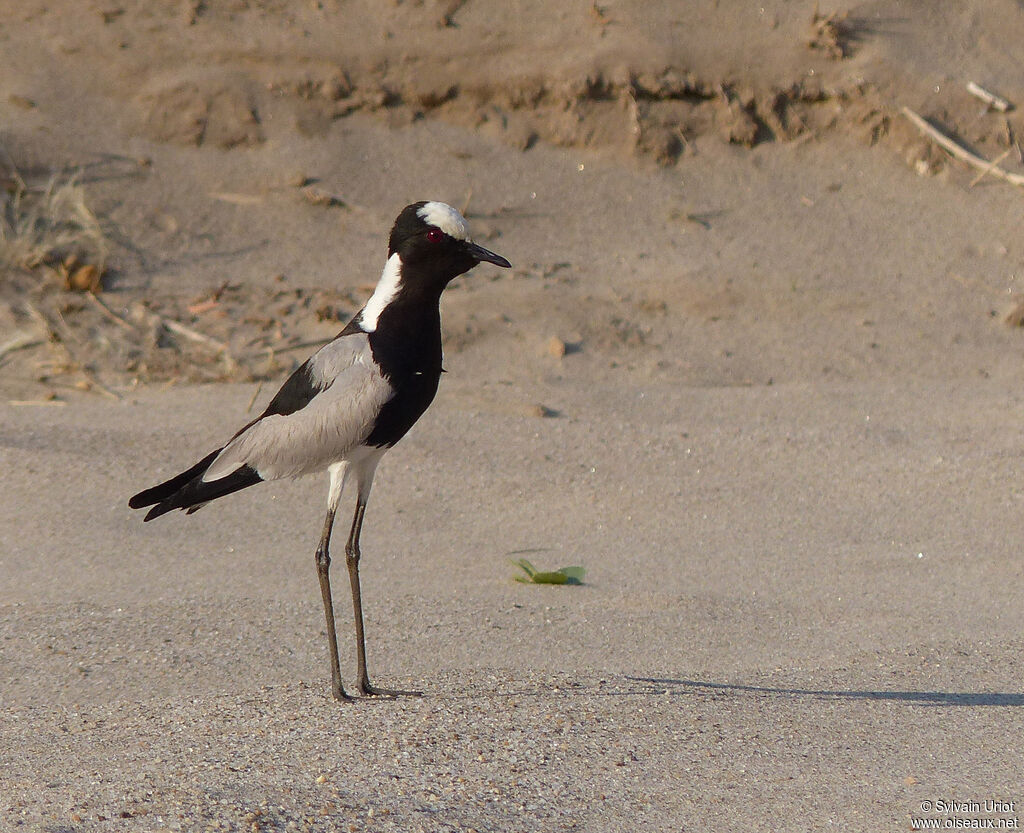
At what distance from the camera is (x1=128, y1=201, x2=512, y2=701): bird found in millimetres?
→ 4055

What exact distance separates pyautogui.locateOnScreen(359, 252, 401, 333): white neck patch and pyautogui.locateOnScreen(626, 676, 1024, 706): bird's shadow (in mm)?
1541

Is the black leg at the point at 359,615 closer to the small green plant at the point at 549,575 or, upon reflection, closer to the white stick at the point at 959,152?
the small green plant at the point at 549,575

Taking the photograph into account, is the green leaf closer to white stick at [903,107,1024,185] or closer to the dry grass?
the dry grass

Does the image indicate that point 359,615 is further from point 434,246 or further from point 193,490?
point 434,246

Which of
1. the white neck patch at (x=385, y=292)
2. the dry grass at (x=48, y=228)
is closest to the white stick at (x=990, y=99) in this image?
the dry grass at (x=48, y=228)

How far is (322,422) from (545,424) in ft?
10.7

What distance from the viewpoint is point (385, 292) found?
13.7 ft

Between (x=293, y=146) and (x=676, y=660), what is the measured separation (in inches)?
248

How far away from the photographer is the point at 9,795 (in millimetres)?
3314

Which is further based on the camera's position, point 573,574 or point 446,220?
point 573,574

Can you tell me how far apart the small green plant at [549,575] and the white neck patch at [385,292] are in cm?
172

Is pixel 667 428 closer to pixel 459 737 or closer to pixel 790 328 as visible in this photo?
pixel 790 328

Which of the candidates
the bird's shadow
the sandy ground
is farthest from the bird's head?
the bird's shadow

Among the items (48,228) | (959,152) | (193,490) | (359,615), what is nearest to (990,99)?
(959,152)
